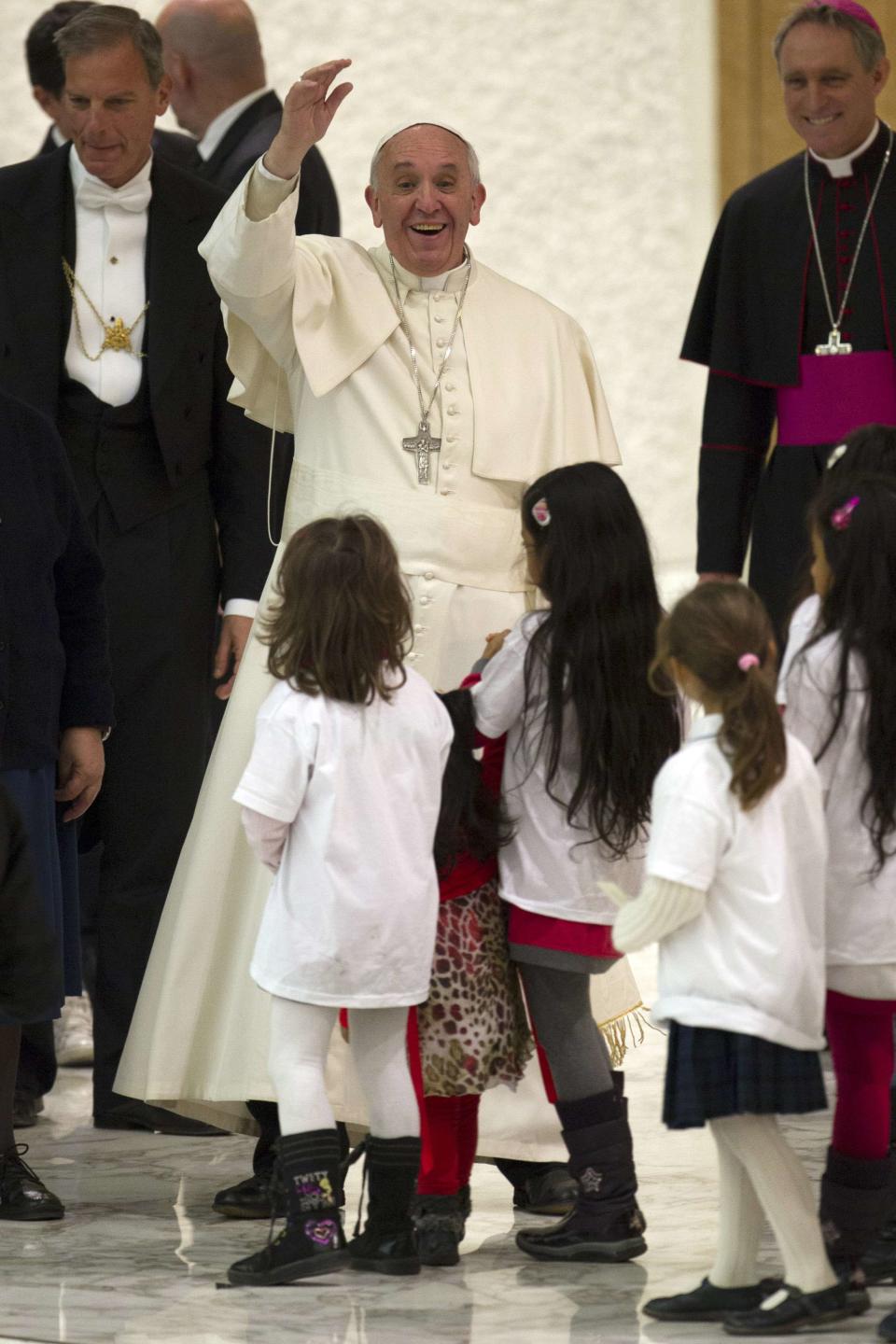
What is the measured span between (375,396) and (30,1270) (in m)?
1.60

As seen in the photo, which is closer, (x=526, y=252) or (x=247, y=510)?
(x=247, y=510)

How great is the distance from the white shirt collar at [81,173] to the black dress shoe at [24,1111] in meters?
1.87

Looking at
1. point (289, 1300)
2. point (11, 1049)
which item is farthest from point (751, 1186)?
point (11, 1049)

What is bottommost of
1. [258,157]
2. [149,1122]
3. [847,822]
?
[149,1122]

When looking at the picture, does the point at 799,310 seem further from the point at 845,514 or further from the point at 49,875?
the point at 49,875

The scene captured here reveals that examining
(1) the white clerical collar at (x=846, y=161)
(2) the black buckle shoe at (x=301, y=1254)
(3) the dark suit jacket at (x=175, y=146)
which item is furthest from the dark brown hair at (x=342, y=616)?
(3) the dark suit jacket at (x=175, y=146)

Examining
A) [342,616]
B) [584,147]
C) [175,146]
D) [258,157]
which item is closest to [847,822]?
[342,616]

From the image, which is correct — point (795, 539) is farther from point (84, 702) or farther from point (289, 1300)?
point (289, 1300)

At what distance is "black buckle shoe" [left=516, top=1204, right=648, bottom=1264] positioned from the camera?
145 inches

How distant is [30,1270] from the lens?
3721 millimetres

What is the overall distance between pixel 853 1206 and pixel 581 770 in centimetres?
76

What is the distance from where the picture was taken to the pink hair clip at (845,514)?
11.6 feet

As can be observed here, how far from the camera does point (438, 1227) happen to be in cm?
374

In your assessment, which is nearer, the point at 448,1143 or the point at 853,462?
the point at 853,462
